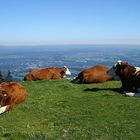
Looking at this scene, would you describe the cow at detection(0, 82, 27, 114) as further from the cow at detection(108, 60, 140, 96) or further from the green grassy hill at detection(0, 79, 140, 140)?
the cow at detection(108, 60, 140, 96)

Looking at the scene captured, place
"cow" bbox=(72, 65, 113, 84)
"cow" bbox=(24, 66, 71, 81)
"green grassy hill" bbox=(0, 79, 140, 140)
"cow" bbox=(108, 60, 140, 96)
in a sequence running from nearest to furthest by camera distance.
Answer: "green grassy hill" bbox=(0, 79, 140, 140), "cow" bbox=(108, 60, 140, 96), "cow" bbox=(72, 65, 113, 84), "cow" bbox=(24, 66, 71, 81)

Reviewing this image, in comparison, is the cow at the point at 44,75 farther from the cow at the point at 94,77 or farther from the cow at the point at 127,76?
the cow at the point at 127,76

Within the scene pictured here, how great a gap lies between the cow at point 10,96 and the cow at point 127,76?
4.76 metres

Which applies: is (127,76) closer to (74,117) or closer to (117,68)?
(117,68)

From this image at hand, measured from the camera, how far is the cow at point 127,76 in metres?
17.8

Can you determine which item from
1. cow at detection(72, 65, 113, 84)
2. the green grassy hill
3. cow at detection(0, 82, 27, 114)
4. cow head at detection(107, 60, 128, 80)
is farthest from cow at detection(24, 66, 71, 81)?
cow at detection(0, 82, 27, 114)

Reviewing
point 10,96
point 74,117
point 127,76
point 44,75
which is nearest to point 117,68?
point 127,76

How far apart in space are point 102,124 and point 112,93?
5.99m

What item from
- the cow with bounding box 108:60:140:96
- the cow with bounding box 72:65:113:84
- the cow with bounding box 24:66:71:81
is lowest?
the cow with bounding box 24:66:71:81

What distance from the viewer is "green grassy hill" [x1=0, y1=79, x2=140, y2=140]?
419 inches

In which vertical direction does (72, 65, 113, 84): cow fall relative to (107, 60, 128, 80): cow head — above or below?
below

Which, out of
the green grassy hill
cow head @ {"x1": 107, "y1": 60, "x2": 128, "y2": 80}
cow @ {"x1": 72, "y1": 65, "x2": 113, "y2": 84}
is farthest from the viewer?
cow @ {"x1": 72, "y1": 65, "x2": 113, "y2": 84}

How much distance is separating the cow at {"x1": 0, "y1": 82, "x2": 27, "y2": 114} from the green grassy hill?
25cm

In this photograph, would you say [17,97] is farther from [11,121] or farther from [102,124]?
[102,124]
